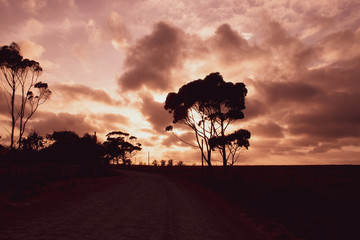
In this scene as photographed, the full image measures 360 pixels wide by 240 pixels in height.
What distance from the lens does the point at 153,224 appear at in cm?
827

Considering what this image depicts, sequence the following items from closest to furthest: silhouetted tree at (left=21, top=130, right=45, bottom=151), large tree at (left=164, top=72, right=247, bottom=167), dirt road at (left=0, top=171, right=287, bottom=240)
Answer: dirt road at (left=0, top=171, right=287, bottom=240) < large tree at (left=164, top=72, right=247, bottom=167) < silhouetted tree at (left=21, top=130, right=45, bottom=151)

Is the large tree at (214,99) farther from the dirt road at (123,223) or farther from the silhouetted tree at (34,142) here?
the silhouetted tree at (34,142)

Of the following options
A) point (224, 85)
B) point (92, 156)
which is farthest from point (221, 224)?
point (92, 156)

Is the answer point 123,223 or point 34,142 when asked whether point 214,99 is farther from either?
Result: point 34,142

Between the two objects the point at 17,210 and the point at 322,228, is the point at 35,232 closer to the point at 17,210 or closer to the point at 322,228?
the point at 17,210

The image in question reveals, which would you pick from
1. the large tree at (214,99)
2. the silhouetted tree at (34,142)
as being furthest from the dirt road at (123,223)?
the silhouetted tree at (34,142)

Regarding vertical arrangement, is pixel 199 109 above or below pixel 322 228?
above

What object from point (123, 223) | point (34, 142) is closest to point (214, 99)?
point (123, 223)

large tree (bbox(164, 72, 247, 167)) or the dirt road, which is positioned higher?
large tree (bbox(164, 72, 247, 167))

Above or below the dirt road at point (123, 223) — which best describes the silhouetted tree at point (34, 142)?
above

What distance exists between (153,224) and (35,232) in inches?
137

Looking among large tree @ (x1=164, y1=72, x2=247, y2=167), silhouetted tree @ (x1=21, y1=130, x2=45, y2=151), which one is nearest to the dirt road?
large tree @ (x1=164, y1=72, x2=247, y2=167)

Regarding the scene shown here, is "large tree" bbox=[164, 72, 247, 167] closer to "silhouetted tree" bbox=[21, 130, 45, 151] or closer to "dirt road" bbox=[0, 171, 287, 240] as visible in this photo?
"dirt road" bbox=[0, 171, 287, 240]

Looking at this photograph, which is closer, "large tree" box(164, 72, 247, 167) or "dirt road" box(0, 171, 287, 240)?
"dirt road" box(0, 171, 287, 240)
